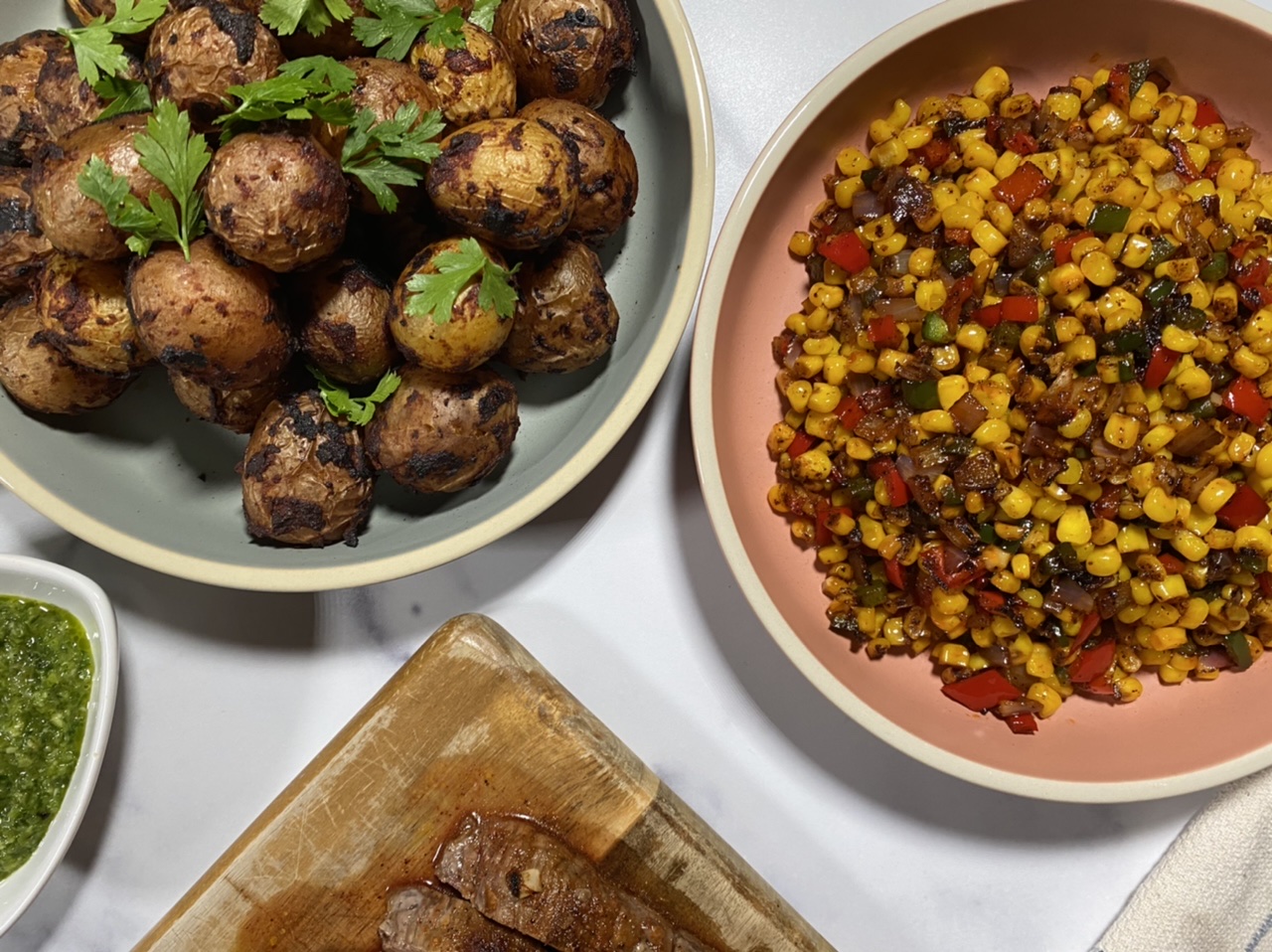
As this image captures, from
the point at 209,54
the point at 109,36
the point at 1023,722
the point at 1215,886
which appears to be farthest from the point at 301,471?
the point at 1215,886

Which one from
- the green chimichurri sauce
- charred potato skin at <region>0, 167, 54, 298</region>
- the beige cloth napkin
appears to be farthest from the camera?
the beige cloth napkin

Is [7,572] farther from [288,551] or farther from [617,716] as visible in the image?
[617,716]

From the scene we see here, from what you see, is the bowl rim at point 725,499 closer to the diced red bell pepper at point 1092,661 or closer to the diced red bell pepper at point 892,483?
the diced red bell pepper at point 1092,661

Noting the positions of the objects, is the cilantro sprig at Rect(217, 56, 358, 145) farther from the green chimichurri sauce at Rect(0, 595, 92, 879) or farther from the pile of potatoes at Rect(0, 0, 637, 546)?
the green chimichurri sauce at Rect(0, 595, 92, 879)


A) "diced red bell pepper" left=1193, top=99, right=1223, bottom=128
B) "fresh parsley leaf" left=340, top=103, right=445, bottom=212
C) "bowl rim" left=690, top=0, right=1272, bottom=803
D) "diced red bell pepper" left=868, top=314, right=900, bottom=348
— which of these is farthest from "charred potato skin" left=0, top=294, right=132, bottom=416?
"diced red bell pepper" left=1193, top=99, right=1223, bottom=128

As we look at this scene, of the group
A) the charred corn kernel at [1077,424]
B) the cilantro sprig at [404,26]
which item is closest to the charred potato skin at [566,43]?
the cilantro sprig at [404,26]

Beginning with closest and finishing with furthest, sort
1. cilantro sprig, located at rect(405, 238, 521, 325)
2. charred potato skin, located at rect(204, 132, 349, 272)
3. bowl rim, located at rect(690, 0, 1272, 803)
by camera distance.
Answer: charred potato skin, located at rect(204, 132, 349, 272) → cilantro sprig, located at rect(405, 238, 521, 325) → bowl rim, located at rect(690, 0, 1272, 803)
